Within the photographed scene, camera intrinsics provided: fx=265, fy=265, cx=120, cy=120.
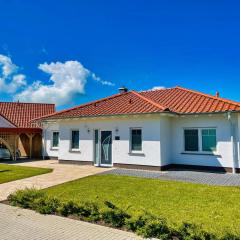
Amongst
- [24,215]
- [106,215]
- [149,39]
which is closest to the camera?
[106,215]

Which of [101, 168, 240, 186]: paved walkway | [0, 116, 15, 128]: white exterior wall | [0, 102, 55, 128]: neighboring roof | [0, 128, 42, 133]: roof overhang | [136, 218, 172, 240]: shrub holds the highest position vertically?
[0, 102, 55, 128]: neighboring roof

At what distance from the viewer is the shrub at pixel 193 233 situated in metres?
5.28

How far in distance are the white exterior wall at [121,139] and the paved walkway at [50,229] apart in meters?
8.98

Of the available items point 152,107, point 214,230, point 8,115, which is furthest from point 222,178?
point 8,115

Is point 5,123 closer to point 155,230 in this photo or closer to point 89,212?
point 89,212

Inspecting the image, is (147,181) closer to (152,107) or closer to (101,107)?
(152,107)

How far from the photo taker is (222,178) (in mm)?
12680

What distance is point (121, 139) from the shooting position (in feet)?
54.1

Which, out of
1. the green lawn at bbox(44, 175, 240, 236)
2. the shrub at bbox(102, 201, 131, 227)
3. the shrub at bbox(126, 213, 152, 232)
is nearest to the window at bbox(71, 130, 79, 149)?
the green lawn at bbox(44, 175, 240, 236)

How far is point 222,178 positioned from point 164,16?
8.79 m

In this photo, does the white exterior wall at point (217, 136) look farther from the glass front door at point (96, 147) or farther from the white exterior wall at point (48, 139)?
the white exterior wall at point (48, 139)

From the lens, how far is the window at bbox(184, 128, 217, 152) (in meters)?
15.0

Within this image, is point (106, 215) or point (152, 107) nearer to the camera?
point (106, 215)

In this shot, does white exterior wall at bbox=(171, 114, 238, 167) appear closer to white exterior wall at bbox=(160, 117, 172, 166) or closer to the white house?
the white house
